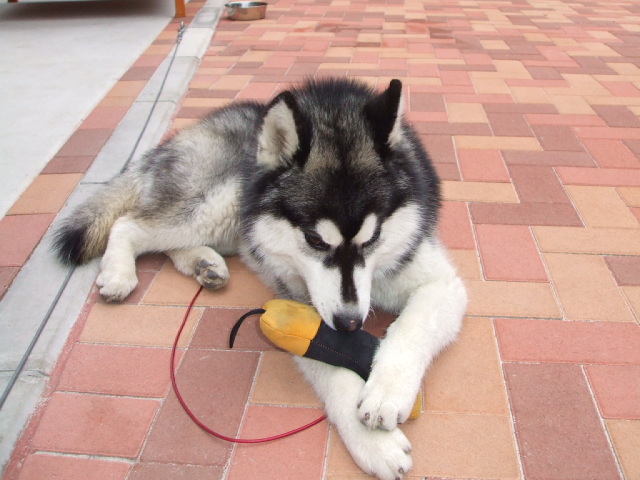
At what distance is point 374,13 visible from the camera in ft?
23.7

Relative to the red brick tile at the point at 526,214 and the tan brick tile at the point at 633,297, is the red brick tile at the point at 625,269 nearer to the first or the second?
the tan brick tile at the point at 633,297

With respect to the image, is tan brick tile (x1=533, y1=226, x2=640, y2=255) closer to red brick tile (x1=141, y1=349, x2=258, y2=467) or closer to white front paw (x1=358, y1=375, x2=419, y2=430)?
white front paw (x1=358, y1=375, x2=419, y2=430)

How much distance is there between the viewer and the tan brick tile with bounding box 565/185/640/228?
114 inches

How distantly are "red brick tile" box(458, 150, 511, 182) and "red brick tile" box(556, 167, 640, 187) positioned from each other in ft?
1.15

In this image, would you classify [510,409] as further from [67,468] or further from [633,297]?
[67,468]

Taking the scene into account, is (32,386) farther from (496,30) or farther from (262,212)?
(496,30)

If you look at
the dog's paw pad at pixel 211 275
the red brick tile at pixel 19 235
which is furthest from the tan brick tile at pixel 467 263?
the red brick tile at pixel 19 235

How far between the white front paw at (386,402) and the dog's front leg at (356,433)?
0.13 feet

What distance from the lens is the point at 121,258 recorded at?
256cm

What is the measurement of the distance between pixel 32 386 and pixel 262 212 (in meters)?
1.06

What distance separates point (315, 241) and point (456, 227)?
1282 millimetres

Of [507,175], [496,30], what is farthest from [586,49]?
[507,175]

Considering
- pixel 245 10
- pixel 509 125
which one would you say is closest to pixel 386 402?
pixel 509 125

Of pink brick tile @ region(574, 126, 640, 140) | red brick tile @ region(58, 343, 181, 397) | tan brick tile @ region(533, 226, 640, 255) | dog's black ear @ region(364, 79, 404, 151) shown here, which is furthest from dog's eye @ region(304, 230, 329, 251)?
pink brick tile @ region(574, 126, 640, 140)
